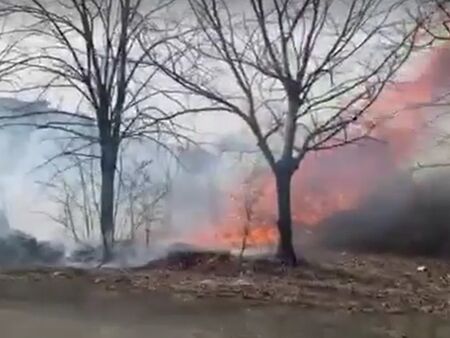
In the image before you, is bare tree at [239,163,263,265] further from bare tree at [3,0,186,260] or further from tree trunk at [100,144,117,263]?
tree trunk at [100,144,117,263]

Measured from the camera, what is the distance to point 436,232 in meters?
3.11

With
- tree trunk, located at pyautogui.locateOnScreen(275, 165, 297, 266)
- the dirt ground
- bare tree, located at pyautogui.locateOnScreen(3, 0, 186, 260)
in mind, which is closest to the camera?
the dirt ground

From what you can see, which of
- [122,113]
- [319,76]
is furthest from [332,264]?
[122,113]

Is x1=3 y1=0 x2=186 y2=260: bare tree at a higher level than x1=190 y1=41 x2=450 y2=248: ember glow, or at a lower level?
higher

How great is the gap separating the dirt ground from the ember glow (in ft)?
0.37

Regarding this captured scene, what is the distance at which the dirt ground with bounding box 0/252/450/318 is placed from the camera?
299 centimetres

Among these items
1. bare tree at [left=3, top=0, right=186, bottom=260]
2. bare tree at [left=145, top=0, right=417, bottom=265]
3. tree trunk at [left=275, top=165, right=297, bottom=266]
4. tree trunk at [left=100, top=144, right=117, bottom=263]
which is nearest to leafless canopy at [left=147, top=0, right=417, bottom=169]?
bare tree at [left=145, top=0, right=417, bottom=265]

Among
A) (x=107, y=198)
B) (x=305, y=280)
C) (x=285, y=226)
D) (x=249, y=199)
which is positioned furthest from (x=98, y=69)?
(x=305, y=280)

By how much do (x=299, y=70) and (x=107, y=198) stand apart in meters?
0.88

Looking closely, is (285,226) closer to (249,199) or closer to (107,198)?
(249,199)

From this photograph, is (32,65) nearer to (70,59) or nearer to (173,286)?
(70,59)

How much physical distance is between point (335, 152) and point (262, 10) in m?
0.61

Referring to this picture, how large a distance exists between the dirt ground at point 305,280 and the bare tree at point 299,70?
0.41ft

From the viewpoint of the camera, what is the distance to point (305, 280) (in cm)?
311
